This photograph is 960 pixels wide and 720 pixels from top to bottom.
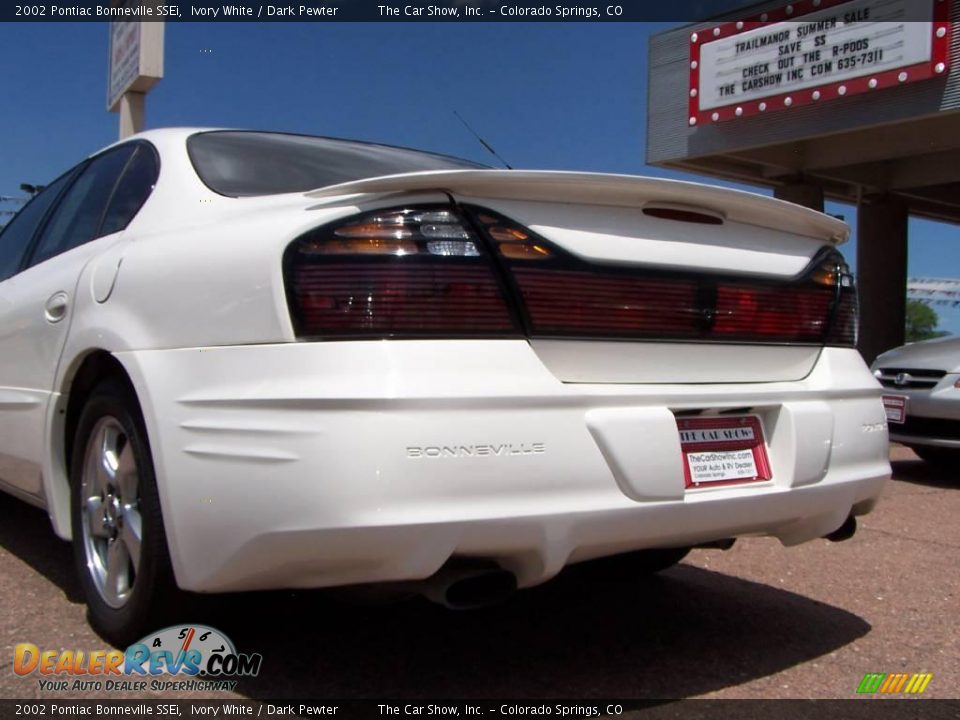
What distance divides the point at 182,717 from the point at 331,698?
36cm

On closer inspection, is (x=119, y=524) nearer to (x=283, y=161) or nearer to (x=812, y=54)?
(x=283, y=161)

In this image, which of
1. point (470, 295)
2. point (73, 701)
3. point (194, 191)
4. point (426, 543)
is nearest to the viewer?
point (426, 543)

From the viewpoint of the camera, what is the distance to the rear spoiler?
234 centimetres

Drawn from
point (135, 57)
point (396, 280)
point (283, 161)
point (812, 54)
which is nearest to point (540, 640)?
point (396, 280)

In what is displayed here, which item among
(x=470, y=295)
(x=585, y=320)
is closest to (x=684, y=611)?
(x=585, y=320)

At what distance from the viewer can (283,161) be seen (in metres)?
3.23

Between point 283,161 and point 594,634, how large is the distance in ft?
5.86

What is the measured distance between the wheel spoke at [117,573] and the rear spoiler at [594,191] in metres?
1.14

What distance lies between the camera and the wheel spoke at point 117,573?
2.79 metres

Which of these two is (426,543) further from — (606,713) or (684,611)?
(684,611)

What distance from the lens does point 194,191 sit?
9.75ft

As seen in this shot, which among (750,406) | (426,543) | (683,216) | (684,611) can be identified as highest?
(683,216)

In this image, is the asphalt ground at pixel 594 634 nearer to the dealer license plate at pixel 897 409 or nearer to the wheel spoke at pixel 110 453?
the wheel spoke at pixel 110 453

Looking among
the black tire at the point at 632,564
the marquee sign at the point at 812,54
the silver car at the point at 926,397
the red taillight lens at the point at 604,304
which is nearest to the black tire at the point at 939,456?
the silver car at the point at 926,397
